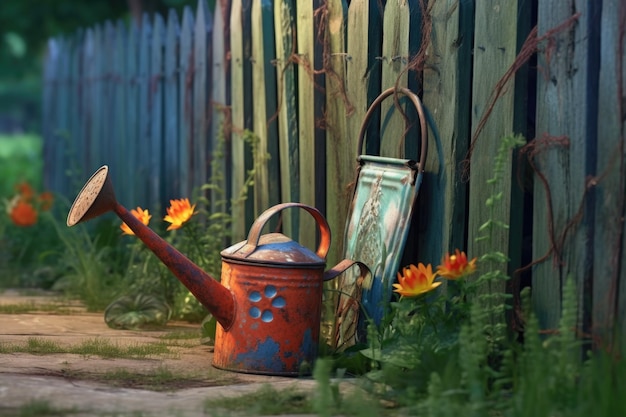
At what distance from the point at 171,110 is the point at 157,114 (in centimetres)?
29

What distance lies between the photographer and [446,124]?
154 inches

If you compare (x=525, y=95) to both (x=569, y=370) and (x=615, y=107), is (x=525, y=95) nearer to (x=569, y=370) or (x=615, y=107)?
(x=615, y=107)

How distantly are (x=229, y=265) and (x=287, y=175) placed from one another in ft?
4.16

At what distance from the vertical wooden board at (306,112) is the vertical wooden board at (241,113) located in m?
0.56

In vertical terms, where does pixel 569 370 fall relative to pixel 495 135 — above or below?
below

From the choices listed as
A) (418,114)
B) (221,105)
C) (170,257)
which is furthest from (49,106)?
(418,114)

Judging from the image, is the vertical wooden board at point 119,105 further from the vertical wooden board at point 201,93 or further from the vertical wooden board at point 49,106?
the vertical wooden board at point 49,106

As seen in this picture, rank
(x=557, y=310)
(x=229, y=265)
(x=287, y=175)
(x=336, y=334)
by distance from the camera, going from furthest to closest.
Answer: (x=287, y=175) → (x=336, y=334) → (x=229, y=265) → (x=557, y=310)

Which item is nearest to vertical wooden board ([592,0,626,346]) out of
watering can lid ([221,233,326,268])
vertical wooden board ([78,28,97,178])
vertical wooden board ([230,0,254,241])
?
watering can lid ([221,233,326,268])

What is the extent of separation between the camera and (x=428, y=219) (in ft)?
13.3

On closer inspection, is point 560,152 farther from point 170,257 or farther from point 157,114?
point 157,114

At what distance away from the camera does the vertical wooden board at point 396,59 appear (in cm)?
412

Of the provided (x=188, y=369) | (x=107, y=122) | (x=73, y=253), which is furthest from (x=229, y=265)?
(x=107, y=122)

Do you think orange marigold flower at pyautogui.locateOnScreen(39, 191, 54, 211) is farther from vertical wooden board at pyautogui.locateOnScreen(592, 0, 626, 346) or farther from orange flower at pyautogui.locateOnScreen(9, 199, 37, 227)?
vertical wooden board at pyautogui.locateOnScreen(592, 0, 626, 346)
